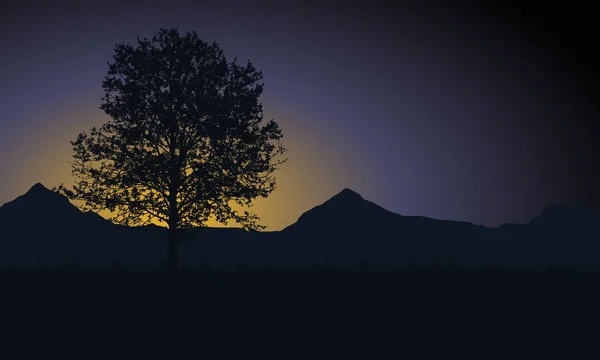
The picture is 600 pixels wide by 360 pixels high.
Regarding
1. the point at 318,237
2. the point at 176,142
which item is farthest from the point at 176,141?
the point at 318,237

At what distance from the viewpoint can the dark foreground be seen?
13359 millimetres

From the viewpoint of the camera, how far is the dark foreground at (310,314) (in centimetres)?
1336

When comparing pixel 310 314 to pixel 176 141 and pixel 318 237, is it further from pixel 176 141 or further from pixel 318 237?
pixel 318 237

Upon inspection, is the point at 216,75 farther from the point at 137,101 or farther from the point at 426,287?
the point at 426,287

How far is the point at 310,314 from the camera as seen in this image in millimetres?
15859

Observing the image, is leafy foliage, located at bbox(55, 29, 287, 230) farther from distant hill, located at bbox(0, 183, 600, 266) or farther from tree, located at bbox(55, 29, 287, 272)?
distant hill, located at bbox(0, 183, 600, 266)

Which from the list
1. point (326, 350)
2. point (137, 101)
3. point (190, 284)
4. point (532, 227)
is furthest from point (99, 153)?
point (532, 227)

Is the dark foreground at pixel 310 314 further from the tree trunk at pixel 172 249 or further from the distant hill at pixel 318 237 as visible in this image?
the distant hill at pixel 318 237

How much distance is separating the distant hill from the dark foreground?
80722 mm

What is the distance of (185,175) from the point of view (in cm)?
2900

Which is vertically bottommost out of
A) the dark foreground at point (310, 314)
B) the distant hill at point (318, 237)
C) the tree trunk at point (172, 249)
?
the dark foreground at point (310, 314)

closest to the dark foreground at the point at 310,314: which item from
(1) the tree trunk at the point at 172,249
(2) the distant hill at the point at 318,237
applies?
(1) the tree trunk at the point at 172,249

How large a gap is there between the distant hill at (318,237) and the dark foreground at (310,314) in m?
80.7

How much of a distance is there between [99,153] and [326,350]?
19.7 m
